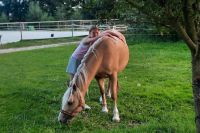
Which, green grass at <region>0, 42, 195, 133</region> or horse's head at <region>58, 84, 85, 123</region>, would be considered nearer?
horse's head at <region>58, 84, 85, 123</region>

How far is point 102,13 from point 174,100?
165 inches

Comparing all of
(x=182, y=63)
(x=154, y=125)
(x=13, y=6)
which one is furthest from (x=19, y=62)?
(x=13, y=6)

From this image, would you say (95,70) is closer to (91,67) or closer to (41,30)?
(91,67)

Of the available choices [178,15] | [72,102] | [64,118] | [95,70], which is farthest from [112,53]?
[178,15]

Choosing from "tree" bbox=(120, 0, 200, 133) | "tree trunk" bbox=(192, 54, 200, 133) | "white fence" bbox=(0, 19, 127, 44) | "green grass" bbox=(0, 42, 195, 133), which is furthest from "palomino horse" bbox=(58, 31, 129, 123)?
"white fence" bbox=(0, 19, 127, 44)

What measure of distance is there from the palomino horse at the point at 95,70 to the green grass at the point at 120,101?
285 millimetres

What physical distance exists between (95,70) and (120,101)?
4.72 feet

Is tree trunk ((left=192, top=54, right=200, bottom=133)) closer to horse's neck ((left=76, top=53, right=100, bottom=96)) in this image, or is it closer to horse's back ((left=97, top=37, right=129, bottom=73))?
horse's neck ((left=76, top=53, right=100, bottom=96))

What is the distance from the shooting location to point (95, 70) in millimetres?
5922

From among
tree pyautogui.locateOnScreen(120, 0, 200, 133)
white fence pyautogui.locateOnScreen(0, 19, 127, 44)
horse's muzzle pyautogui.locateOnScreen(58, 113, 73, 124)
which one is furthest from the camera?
white fence pyautogui.locateOnScreen(0, 19, 127, 44)

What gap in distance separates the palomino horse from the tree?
2.14 m

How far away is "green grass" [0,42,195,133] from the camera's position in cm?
562

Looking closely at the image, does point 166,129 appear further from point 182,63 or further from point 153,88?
point 182,63

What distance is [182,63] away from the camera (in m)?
12.1
